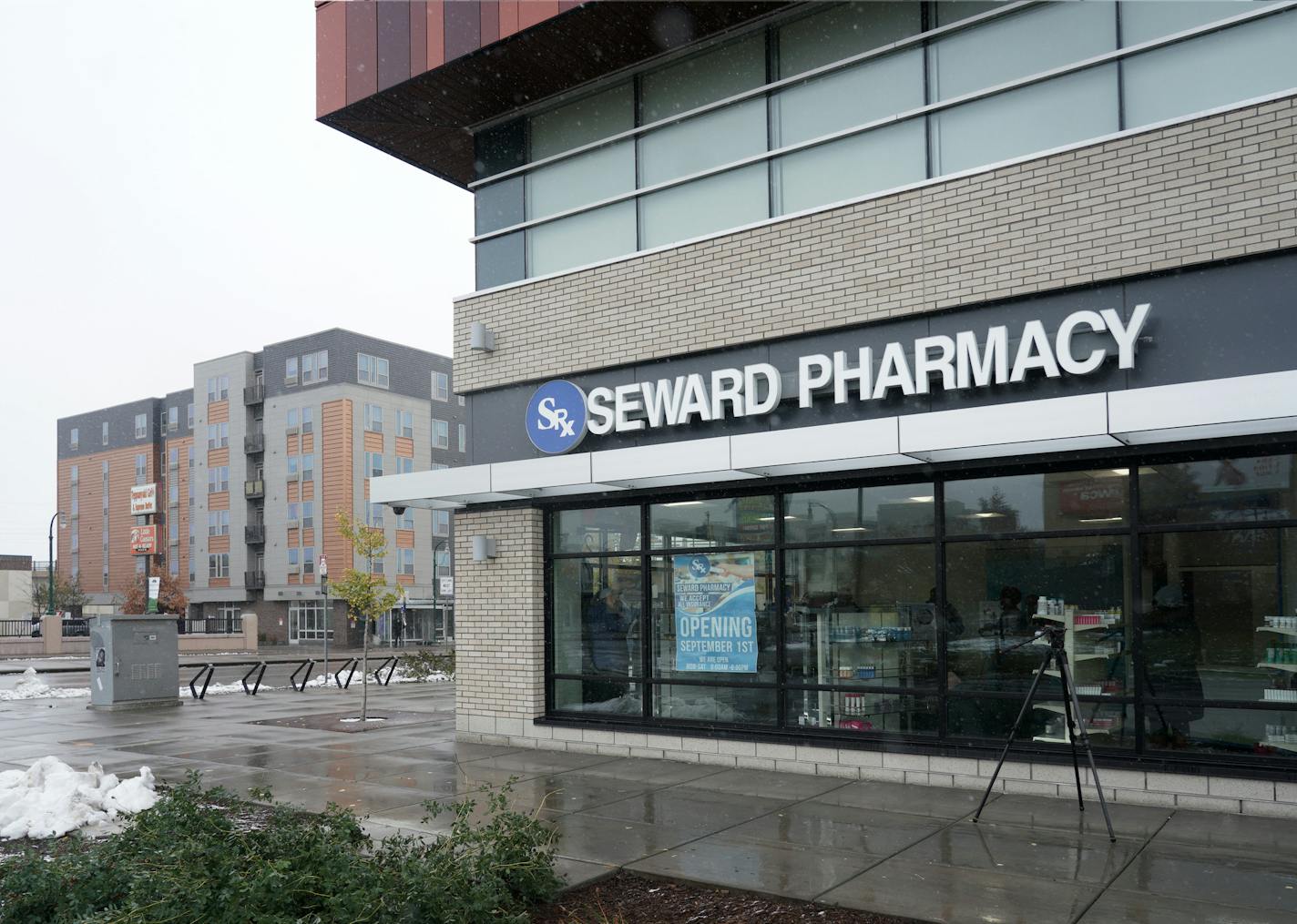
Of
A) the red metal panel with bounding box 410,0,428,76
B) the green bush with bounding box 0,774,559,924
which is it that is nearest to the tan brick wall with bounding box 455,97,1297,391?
the red metal panel with bounding box 410,0,428,76

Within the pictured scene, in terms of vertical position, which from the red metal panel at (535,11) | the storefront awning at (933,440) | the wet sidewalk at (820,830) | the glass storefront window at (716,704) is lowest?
the wet sidewalk at (820,830)

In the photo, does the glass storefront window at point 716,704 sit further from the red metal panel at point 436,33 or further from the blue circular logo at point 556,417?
the red metal panel at point 436,33

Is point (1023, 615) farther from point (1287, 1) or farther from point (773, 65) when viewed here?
point (773, 65)

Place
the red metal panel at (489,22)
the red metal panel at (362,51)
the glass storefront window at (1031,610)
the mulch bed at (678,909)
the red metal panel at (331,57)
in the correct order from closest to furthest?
the mulch bed at (678,909), the glass storefront window at (1031,610), the red metal panel at (489,22), the red metal panel at (362,51), the red metal panel at (331,57)

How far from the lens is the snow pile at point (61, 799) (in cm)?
854

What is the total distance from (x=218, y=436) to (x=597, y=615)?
66554 mm

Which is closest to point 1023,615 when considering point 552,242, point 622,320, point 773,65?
point 622,320

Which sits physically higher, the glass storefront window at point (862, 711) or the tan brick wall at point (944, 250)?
the tan brick wall at point (944, 250)

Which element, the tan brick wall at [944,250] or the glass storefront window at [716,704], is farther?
the glass storefront window at [716,704]

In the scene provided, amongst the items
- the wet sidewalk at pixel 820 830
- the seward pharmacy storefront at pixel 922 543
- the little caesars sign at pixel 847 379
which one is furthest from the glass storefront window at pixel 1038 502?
the wet sidewalk at pixel 820 830

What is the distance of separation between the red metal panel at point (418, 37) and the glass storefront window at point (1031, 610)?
8444mm

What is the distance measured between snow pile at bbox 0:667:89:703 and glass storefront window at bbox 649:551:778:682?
51.6ft

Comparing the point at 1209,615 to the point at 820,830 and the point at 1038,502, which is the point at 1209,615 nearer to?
the point at 1038,502

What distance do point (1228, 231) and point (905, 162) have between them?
322 centimetres
